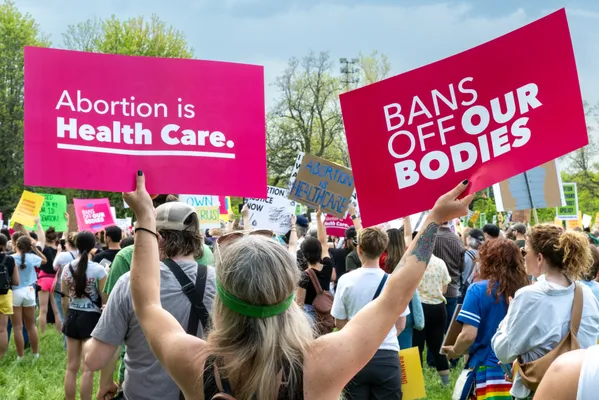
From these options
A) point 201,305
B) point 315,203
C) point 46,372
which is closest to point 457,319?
point 201,305

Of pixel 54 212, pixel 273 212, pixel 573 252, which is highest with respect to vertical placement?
pixel 54 212

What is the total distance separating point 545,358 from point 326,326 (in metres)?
2.86

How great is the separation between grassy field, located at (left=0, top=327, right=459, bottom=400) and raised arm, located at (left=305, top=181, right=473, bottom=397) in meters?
5.96

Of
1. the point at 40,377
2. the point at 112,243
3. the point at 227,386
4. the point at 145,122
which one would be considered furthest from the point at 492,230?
the point at 227,386

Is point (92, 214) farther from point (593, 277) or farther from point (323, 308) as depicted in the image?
point (593, 277)

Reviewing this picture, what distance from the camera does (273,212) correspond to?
11.6 meters

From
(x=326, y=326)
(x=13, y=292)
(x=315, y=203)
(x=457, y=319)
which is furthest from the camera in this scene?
(x=13, y=292)

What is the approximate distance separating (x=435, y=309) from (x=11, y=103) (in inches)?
1385

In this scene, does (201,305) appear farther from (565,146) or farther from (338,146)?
(338,146)

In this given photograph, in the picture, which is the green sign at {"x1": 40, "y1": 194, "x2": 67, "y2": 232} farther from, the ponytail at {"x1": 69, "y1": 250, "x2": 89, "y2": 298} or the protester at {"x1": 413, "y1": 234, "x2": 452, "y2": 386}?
the protester at {"x1": 413, "y1": 234, "x2": 452, "y2": 386}

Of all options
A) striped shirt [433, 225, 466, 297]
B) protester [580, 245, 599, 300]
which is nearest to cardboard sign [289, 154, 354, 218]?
striped shirt [433, 225, 466, 297]

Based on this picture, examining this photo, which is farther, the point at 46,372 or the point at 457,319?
the point at 46,372

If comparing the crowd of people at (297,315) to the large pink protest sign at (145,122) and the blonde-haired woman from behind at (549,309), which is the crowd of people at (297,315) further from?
the large pink protest sign at (145,122)

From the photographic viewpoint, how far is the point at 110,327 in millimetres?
3408
